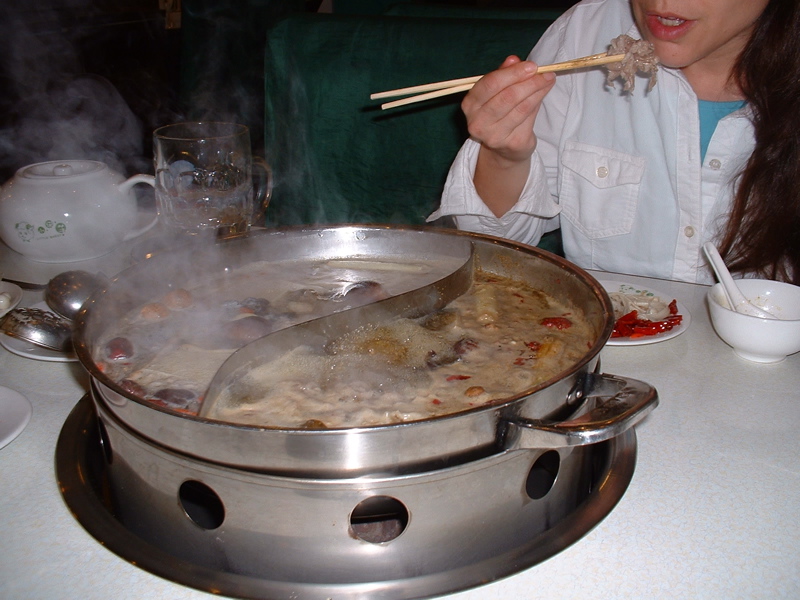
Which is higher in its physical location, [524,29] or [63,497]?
[524,29]

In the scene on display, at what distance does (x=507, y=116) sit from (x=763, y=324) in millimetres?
872

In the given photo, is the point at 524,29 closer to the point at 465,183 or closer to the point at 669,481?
the point at 465,183

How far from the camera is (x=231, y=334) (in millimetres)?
1471

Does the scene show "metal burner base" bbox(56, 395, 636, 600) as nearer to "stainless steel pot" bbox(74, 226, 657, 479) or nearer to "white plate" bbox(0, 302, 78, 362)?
"stainless steel pot" bbox(74, 226, 657, 479)

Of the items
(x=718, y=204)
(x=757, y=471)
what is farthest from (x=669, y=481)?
(x=718, y=204)

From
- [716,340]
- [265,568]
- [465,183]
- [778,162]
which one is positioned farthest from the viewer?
[465,183]

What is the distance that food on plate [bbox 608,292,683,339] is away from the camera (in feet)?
5.46

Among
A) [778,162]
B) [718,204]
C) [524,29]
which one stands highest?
[524,29]

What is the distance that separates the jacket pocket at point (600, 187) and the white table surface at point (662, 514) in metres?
1.14

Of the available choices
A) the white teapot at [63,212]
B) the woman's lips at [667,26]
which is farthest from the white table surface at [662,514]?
the woman's lips at [667,26]

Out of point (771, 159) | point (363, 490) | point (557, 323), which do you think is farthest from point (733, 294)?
point (363, 490)

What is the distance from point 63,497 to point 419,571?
2.07 feet

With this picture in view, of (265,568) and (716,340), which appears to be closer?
(265,568)

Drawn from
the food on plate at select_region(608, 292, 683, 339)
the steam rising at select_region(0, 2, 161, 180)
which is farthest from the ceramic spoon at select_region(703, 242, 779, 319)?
the steam rising at select_region(0, 2, 161, 180)
